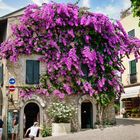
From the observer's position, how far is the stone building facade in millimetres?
22984

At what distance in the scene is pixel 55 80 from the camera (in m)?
24.2

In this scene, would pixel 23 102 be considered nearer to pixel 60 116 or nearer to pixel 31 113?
pixel 31 113

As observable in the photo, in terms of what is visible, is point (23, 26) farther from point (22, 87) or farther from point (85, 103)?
point (85, 103)

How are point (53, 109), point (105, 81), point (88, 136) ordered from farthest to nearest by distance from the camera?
point (105, 81) → point (53, 109) → point (88, 136)

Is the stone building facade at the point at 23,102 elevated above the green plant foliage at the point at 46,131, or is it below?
above

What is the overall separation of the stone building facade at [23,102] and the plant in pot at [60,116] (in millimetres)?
544

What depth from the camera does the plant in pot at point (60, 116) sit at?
22.6m

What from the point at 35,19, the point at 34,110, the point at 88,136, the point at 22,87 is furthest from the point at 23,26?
the point at 88,136

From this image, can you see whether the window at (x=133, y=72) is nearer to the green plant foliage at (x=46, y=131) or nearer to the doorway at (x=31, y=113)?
the doorway at (x=31, y=113)

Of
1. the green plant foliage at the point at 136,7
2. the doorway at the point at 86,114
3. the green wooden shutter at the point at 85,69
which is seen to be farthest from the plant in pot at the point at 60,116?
the green plant foliage at the point at 136,7

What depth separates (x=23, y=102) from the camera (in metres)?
23.2

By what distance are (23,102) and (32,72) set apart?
2386 millimetres

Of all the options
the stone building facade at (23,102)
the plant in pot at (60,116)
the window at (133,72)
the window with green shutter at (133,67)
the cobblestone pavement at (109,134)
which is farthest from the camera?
the window with green shutter at (133,67)

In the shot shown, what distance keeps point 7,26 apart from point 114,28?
27.8 feet
